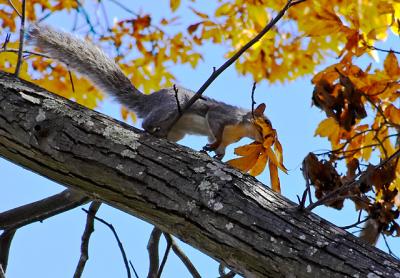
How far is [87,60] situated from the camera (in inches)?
179

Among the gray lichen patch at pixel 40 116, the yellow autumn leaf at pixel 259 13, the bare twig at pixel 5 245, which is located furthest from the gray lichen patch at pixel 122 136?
the yellow autumn leaf at pixel 259 13

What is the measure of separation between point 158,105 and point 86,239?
1.84 m

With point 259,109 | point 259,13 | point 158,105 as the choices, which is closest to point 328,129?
point 259,109

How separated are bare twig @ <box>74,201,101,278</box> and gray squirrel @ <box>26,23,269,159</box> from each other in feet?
4.13

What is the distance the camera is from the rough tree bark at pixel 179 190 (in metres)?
2.12

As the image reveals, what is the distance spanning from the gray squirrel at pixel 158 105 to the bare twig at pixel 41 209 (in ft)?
4.21

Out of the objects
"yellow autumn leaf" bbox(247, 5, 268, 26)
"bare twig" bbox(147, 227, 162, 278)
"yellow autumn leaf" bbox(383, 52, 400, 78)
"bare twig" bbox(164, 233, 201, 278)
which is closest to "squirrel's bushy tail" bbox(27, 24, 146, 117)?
"yellow autumn leaf" bbox(247, 5, 268, 26)

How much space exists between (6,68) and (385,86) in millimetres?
3033

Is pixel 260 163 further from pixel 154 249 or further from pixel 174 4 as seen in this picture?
pixel 174 4

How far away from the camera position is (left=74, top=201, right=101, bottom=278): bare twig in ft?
10.2

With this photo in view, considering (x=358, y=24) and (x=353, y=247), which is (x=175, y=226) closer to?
(x=353, y=247)

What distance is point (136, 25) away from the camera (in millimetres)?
6590

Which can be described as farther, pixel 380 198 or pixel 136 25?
pixel 136 25

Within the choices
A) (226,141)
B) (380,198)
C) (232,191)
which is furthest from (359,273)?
(226,141)
